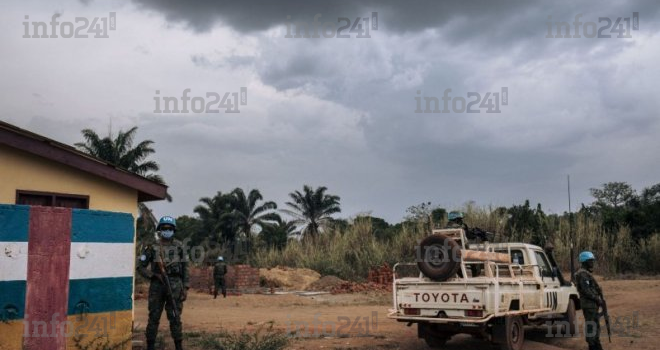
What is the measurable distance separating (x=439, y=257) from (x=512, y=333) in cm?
165

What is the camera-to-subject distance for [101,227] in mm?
5508

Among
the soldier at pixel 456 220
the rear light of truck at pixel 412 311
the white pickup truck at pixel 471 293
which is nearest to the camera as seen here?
the white pickup truck at pixel 471 293

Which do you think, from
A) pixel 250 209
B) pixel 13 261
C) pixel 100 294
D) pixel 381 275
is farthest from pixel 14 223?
pixel 250 209

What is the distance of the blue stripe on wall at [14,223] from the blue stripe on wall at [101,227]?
1.46 feet

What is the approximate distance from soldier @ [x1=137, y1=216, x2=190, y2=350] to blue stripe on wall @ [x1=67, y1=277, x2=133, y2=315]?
1.69m

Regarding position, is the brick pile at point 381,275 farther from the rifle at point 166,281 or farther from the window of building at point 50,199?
the rifle at point 166,281

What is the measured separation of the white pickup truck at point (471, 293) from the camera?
8547 mm

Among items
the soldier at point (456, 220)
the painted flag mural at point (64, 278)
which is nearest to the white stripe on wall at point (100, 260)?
the painted flag mural at point (64, 278)

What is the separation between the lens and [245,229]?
46.8 meters

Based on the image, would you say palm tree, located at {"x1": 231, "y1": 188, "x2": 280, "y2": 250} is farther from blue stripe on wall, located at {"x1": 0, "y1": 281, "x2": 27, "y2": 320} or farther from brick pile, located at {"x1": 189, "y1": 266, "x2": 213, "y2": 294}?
blue stripe on wall, located at {"x1": 0, "y1": 281, "x2": 27, "y2": 320}

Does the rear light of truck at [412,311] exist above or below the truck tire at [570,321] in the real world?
above

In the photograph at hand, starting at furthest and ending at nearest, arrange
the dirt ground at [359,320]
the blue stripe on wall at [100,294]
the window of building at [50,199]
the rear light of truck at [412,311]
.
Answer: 1. the dirt ground at [359,320]
2. the rear light of truck at [412,311]
3. the window of building at [50,199]
4. the blue stripe on wall at [100,294]

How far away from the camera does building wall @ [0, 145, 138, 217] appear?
26.6ft

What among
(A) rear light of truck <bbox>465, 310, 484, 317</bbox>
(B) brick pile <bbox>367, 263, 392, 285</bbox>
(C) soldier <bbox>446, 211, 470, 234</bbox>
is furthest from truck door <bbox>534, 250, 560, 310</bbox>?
(B) brick pile <bbox>367, 263, 392, 285</bbox>
